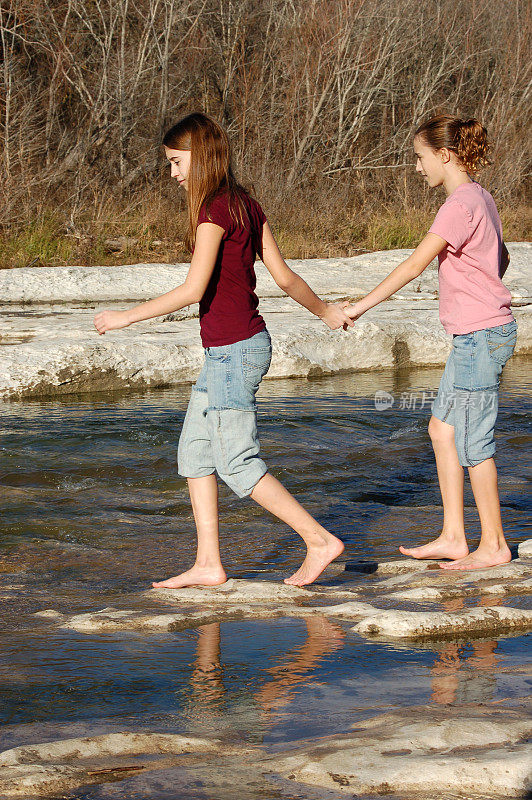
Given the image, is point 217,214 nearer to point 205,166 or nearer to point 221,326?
point 205,166

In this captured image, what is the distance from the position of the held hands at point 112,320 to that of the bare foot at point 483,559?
147 cm

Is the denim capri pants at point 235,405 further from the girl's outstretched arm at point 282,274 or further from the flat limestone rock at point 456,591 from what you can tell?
the flat limestone rock at point 456,591

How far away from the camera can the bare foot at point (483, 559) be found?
3.48 meters

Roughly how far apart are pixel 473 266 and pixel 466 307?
0.15 meters

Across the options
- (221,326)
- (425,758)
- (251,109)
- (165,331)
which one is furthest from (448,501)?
(251,109)

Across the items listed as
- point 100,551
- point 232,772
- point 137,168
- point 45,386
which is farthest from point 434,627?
point 137,168

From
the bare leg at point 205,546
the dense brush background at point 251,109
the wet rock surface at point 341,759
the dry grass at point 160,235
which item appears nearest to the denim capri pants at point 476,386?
the bare leg at point 205,546

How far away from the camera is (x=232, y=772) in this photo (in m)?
1.81

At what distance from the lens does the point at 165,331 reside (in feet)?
24.9

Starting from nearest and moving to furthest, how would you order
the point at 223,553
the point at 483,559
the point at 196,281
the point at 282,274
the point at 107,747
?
the point at 107,747 → the point at 196,281 → the point at 282,274 → the point at 483,559 → the point at 223,553

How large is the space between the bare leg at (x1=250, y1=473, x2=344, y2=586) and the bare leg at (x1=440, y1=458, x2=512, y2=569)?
1.72 feet

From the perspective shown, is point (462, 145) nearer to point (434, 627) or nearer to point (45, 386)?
point (434, 627)

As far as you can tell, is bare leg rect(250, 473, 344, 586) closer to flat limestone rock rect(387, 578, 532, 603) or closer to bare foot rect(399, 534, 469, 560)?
flat limestone rock rect(387, 578, 532, 603)

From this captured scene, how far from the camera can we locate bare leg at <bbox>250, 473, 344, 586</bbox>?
3.24 m
